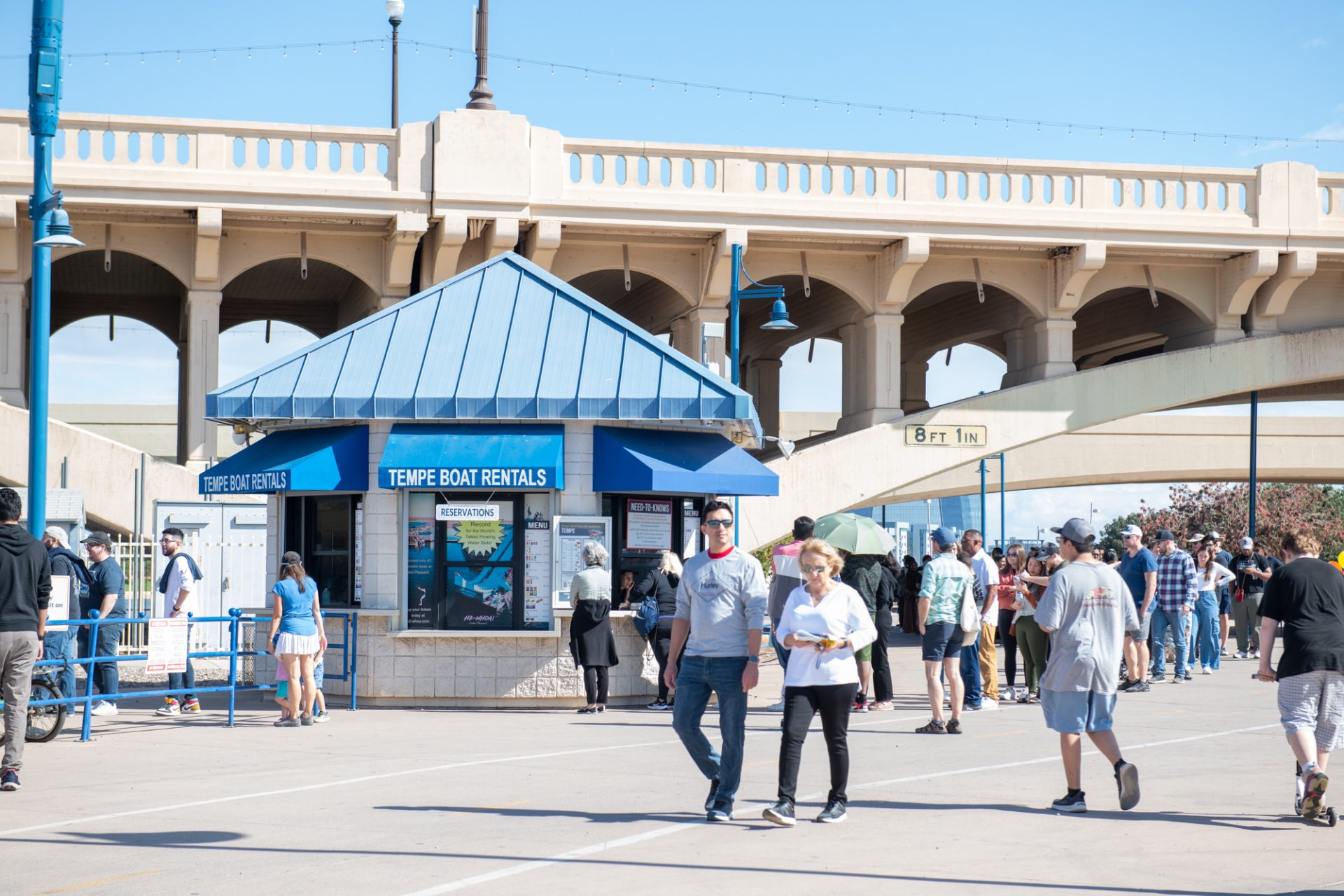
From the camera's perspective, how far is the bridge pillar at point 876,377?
27.3m

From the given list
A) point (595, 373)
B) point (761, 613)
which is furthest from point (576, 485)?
point (761, 613)

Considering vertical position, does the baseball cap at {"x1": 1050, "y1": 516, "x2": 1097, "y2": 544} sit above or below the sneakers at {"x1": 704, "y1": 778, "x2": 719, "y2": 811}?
above

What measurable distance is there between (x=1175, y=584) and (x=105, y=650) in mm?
12086

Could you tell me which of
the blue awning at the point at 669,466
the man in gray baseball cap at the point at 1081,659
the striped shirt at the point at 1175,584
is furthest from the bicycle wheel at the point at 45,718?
the striped shirt at the point at 1175,584

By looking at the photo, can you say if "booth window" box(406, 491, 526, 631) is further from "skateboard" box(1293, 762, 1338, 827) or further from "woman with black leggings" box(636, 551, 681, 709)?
"skateboard" box(1293, 762, 1338, 827)

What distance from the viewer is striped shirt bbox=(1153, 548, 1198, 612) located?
725 inches

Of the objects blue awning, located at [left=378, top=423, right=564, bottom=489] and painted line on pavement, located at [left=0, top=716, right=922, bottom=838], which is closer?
painted line on pavement, located at [left=0, top=716, right=922, bottom=838]

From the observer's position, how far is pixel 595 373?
16.0 m

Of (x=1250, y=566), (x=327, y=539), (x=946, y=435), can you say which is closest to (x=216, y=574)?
(x=327, y=539)

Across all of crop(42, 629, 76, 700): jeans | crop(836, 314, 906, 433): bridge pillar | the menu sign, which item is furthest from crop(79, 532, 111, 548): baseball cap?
crop(836, 314, 906, 433): bridge pillar

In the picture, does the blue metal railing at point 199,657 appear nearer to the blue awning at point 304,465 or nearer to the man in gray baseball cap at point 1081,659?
the blue awning at point 304,465

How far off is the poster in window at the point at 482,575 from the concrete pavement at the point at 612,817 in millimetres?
2074

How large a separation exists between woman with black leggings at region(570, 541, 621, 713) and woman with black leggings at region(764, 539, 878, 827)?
6504mm

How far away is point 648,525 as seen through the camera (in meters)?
16.6
